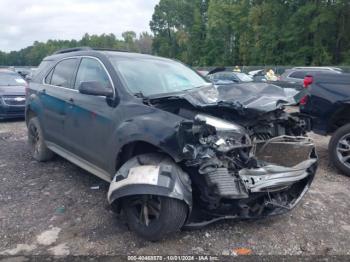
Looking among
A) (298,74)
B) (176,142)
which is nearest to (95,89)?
(176,142)

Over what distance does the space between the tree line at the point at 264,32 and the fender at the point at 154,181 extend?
36.0 meters

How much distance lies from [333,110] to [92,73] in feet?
12.0

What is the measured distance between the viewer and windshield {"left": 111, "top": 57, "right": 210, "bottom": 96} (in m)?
3.96

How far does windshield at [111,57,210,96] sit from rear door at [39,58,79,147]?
95 cm

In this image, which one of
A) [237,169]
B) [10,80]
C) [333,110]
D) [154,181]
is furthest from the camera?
[10,80]

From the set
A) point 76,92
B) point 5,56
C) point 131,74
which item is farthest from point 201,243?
point 5,56

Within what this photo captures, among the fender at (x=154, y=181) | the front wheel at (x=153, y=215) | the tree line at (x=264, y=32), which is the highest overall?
the tree line at (x=264, y=32)

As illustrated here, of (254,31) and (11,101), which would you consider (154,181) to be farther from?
(254,31)

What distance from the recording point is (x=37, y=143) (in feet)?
18.8

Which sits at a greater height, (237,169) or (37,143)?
(237,169)

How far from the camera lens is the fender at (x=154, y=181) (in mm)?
2984

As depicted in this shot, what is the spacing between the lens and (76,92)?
4492mm

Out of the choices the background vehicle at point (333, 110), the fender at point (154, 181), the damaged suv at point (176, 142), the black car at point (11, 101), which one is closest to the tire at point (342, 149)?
the background vehicle at point (333, 110)

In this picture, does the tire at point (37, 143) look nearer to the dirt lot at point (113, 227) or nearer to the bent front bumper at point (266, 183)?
the dirt lot at point (113, 227)
